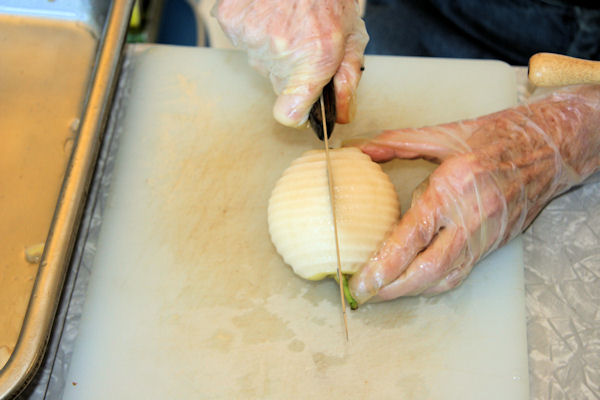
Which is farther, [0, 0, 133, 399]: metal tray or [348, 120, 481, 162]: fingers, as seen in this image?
[348, 120, 481, 162]: fingers

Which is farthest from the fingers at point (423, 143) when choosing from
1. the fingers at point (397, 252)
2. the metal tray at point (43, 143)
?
the metal tray at point (43, 143)

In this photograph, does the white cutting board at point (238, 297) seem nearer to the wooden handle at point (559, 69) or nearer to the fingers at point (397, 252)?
the fingers at point (397, 252)

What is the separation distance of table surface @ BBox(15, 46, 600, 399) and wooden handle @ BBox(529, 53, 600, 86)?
1.52 ft

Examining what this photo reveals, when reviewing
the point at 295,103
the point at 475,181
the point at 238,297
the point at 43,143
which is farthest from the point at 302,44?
the point at 43,143

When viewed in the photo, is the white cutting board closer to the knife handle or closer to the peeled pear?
the peeled pear

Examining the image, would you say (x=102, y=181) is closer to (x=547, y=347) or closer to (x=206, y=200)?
(x=206, y=200)

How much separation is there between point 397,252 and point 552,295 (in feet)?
1.82

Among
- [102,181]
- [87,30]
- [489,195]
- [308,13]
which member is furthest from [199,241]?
[87,30]

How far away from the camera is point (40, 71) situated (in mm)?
1951

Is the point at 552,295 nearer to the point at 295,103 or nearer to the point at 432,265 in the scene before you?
the point at 432,265

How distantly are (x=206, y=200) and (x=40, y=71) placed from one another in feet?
2.60

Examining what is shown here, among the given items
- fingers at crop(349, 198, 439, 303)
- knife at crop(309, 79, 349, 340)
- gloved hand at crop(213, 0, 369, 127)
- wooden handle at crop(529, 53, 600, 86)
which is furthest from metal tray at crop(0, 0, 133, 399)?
wooden handle at crop(529, 53, 600, 86)

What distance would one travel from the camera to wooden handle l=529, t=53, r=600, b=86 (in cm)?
143

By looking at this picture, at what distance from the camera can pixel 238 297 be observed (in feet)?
5.15
